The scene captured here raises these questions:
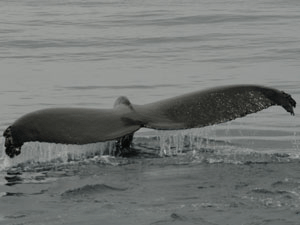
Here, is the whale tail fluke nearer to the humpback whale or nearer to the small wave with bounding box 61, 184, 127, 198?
the humpback whale

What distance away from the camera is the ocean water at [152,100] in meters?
6.64

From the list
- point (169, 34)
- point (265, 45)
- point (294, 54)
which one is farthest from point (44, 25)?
point (294, 54)

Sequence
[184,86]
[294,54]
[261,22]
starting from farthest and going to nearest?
1. [261,22]
2. [294,54]
3. [184,86]

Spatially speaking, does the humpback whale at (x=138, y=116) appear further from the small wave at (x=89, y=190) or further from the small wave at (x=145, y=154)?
the small wave at (x=145, y=154)

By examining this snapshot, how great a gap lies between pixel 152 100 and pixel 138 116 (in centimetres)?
586

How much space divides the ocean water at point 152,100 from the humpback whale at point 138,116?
378 mm

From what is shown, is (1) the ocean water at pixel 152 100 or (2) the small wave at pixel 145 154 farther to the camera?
(2) the small wave at pixel 145 154

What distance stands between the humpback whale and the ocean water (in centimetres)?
38

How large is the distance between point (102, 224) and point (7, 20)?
22712 mm

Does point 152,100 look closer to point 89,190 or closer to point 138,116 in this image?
point 138,116

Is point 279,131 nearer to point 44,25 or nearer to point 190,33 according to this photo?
point 190,33

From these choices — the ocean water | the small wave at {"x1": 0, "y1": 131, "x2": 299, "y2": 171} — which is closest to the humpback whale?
the ocean water

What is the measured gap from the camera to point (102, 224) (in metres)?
6.22

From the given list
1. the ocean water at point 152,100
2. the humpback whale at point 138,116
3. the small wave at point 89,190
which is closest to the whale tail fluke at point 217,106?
the humpback whale at point 138,116
